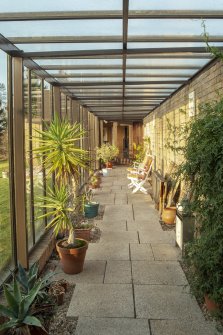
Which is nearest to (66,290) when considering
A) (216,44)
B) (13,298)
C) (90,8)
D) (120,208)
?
(13,298)

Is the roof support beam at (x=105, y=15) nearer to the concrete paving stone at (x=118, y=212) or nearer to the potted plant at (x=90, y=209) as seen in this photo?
the potted plant at (x=90, y=209)

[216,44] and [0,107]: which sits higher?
[216,44]

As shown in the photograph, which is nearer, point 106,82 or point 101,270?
point 101,270

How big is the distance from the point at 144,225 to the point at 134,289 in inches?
100

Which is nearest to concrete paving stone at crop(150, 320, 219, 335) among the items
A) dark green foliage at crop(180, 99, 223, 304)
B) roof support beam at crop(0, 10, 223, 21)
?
dark green foliage at crop(180, 99, 223, 304)

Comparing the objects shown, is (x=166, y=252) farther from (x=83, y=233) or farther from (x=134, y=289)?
(x=83, y=233)

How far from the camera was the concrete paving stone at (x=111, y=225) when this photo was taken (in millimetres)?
5891

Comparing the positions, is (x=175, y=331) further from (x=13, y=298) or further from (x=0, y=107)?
(x=0, y=107)

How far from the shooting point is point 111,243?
5059 mm

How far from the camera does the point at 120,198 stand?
8672 mm

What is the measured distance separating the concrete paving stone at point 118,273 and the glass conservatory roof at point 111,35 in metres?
2.63

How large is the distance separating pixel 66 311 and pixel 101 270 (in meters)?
1.01

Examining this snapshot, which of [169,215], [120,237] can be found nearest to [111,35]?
[120,237]

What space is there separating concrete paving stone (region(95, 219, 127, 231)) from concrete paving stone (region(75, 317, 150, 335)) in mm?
2939
